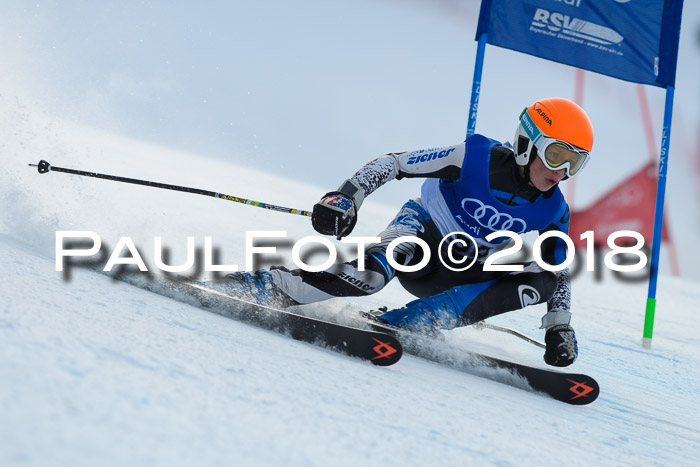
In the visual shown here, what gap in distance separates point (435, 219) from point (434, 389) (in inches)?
56.6

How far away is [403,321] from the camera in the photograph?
3.17m

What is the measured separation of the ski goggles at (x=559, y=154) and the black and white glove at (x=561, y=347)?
774 mm

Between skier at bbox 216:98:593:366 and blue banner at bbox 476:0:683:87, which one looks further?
blue banner at bbox 476:0:683:87

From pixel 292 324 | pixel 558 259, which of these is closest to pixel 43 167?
pixel 292 324

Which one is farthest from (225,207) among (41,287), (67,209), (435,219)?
(41,287)

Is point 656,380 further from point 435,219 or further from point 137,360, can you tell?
point 137,360

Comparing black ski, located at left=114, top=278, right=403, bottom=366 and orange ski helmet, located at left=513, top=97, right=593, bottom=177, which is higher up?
orange ski helmet, located at left=513, top=97, right=593, bottom=177

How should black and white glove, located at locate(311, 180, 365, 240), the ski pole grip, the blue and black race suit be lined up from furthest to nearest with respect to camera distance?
the ski pole grip < the blue and black race suit < black and white glove, located at locate(311, 180, 365, 240)

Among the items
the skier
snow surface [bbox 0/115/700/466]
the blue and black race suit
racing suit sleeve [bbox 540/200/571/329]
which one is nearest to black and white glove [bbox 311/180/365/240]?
the skier

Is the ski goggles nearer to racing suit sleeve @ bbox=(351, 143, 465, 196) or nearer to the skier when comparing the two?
the skier

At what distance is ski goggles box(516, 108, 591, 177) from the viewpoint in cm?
295

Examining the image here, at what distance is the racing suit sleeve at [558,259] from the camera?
3.22 metres

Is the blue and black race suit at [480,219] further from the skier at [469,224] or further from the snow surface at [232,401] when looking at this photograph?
the snow surface at [232,401]

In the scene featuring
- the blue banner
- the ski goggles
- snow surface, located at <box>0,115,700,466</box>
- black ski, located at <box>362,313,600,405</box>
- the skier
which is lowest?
black ski, located at <box>362,313,600,405</box>
